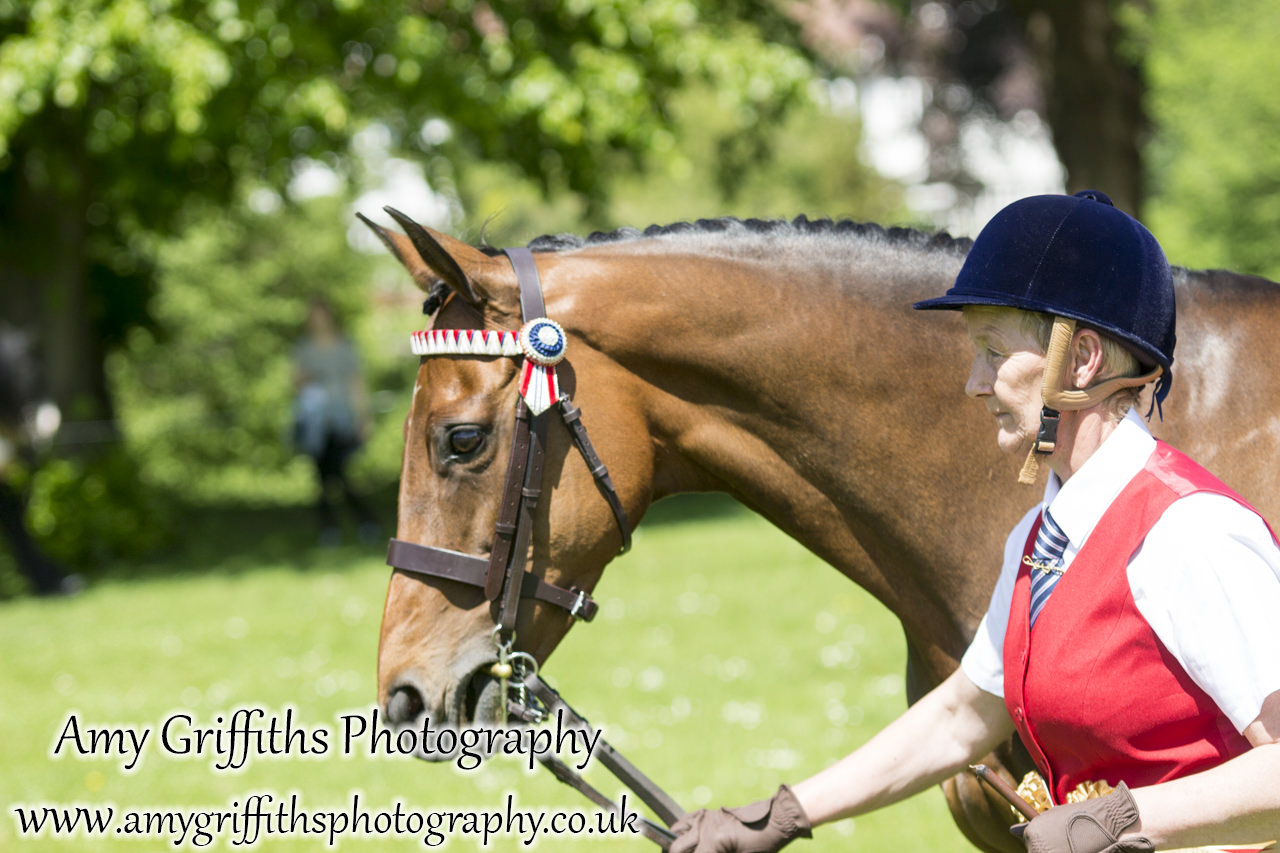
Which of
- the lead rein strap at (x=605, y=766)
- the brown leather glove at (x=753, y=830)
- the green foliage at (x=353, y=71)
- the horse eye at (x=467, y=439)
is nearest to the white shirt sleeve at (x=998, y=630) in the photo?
the brown leather glove at (x=753, y=830)

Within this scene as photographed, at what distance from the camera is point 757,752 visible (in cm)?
554

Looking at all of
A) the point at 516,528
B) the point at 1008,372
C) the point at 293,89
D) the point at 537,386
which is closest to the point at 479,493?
the point at 516,528

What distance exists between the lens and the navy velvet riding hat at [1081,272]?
164cm

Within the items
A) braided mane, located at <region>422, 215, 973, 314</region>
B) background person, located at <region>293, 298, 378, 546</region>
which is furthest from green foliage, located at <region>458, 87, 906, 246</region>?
braided mane, located at <region>422, 215, 973, 314</region>

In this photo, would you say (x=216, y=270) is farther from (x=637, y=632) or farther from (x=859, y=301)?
(x=859, y=301)

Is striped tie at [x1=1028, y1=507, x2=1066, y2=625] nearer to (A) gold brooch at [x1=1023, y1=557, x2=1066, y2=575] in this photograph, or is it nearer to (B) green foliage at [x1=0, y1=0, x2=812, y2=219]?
(A) gold brooch at [x1=1023, y1=557, x2=1066, y2=575]

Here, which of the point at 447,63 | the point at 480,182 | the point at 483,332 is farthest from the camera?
the point at 480,182

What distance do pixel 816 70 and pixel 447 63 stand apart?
5.68 metres

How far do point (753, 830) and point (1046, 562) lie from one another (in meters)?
0.73

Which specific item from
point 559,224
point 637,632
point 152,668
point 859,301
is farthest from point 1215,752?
point 559,224

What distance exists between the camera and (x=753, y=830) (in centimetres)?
206

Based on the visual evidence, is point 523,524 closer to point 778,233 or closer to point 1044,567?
point 778,233

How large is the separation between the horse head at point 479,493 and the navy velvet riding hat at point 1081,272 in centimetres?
93

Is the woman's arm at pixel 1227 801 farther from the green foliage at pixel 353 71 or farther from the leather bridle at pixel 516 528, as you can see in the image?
the green foliage at pixel 353 71
